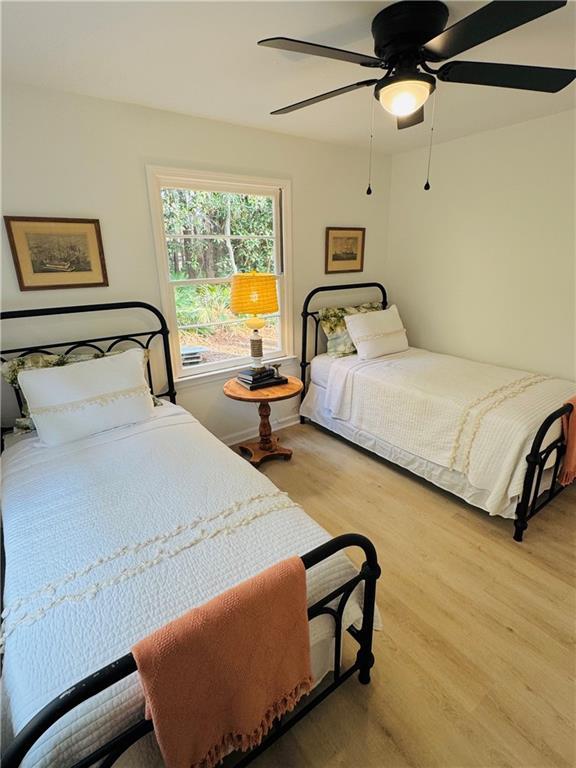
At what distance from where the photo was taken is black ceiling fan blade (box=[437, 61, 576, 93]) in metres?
1.30

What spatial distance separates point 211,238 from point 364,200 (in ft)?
5.23

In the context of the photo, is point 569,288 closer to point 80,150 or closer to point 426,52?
point 426,52

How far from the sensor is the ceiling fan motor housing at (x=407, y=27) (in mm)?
1291

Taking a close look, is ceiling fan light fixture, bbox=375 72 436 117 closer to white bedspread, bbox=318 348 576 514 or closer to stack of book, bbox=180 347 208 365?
white bedspread, bbox=318 348 576 514

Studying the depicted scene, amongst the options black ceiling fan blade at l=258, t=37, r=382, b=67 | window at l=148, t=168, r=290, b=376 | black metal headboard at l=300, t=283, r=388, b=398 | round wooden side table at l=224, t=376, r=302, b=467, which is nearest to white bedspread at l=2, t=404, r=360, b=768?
round wooden side table at l=224, t=376, r=302, b=467

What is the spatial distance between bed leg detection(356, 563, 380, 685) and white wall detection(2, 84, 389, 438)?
2.00m

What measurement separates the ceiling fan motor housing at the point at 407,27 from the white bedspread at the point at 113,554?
1718 mm

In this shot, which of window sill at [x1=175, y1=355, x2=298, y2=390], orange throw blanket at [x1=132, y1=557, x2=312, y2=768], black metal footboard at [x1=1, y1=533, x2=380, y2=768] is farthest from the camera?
window sill at [x1=175, y1=355, x2=298, y2=390]

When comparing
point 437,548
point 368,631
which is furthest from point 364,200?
point 368,631

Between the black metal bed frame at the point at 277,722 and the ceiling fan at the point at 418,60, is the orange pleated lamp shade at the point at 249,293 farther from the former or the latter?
the ceiling fan at the point at 418,60

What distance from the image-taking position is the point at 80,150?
209 cm

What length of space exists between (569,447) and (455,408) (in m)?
0.64

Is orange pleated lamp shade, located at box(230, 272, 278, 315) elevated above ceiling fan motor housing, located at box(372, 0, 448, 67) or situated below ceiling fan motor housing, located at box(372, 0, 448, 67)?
below

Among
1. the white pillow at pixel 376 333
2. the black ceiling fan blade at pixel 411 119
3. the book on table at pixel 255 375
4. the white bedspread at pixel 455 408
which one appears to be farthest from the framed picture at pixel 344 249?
the black ceiling fan blade at pixel 411 119
